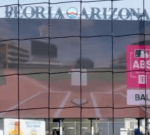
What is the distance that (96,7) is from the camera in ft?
52.2

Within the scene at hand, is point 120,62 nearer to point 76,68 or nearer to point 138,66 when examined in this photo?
point 138,66

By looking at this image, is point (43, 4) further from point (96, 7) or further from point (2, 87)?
point (2, 87)

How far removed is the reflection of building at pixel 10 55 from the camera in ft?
52.0

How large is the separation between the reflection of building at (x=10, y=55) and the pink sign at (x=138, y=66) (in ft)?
12.4

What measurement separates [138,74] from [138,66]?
30 cm

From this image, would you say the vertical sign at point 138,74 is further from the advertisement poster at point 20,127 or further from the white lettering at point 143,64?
the advertisement poster at point 20,127

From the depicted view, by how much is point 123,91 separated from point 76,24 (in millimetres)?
2984

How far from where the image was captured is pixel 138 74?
15867 millimetres

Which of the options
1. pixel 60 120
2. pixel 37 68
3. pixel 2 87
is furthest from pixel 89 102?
pixel 2 87

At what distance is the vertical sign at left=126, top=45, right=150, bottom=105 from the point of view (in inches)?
617

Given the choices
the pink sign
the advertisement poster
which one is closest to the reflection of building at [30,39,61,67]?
the advertisement poster

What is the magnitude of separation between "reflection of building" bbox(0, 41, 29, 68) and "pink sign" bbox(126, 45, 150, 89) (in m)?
3.77

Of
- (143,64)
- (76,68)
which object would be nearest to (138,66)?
(143,64)

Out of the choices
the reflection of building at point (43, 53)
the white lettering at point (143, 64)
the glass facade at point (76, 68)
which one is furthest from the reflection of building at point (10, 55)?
the white lettering at point (143, 64)
